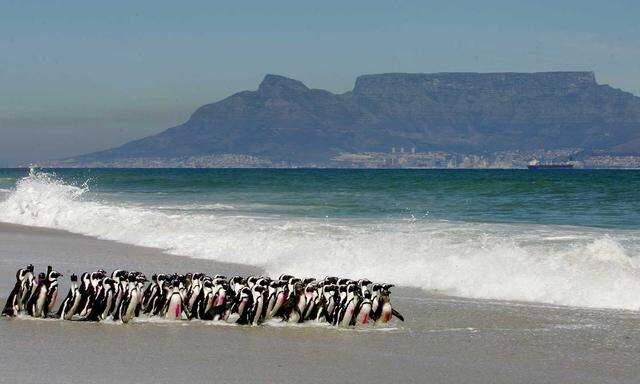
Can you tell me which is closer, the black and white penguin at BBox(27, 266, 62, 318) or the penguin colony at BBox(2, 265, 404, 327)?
the penguin colony at BBox(2, 265, 404, 327)

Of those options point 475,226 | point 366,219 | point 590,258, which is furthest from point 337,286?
point 366,219

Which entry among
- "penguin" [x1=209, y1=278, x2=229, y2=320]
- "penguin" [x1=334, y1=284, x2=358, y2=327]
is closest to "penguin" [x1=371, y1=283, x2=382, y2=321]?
"penguin" [x1=334, y1=284, x2=358, y2=327]

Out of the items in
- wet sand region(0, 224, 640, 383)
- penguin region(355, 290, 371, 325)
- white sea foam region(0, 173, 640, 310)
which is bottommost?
wet sand region(0, 224, 640, 383)

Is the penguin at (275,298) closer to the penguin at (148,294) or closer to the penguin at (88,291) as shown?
the penguin at (148,294)

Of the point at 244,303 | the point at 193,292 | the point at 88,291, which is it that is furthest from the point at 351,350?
the point at 88,291

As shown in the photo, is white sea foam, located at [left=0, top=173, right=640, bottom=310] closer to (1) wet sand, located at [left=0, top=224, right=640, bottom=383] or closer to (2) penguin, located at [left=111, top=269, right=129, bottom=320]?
(1) wet sand, located at [left=0, top=224, right=640, bottom=383]

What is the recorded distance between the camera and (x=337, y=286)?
1115 cm

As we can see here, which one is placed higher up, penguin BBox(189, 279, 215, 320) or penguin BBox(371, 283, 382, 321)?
penguin BBox(371, 283, 382, 321)

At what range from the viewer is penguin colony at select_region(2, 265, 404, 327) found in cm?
1095

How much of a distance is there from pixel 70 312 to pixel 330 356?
3.23m

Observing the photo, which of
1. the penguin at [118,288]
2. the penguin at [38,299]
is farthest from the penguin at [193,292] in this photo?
the penguin at [38,299]

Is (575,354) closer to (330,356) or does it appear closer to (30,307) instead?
(330,356)

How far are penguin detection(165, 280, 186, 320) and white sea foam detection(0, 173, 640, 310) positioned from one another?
15.2ft

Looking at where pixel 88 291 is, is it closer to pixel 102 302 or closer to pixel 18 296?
pixel 102 302
